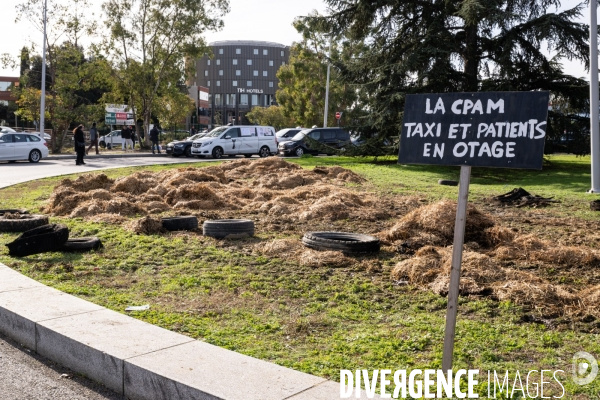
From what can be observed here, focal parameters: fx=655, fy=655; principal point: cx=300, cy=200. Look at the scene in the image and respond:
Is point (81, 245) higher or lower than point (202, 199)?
lower

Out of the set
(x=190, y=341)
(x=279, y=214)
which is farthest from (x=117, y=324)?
(x=279, y=214)

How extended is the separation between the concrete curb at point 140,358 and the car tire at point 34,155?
2682 centimetres

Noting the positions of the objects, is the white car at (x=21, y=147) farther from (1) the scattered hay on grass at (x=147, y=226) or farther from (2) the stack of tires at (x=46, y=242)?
(2) the stack of tires at (x=46, y=242)

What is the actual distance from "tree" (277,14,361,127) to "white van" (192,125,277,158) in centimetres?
1994

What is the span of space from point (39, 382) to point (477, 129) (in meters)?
3.55

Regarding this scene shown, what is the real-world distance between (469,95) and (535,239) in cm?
512

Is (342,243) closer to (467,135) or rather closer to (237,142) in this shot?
(467,135)

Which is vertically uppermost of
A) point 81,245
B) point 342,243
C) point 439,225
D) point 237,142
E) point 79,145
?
point 237,142

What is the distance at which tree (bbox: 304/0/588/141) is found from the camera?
24.4 m

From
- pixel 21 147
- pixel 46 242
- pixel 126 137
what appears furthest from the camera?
pixel 126 137

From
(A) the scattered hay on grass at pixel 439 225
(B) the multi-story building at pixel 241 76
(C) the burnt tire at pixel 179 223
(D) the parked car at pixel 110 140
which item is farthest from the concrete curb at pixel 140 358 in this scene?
(B) the multi-story building at pixel 241 76

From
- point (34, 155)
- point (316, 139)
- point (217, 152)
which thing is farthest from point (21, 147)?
point (316, 139)

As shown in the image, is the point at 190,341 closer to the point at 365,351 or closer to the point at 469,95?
the point at 365,351

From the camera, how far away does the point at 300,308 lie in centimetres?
624
